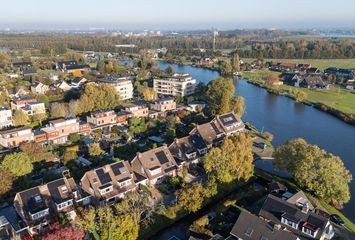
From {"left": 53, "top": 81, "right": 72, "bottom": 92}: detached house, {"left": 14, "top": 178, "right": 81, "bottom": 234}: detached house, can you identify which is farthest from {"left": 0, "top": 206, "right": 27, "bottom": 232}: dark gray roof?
{"left": 53, "top": 81, "right": 72, "bottom": 92}: detached house

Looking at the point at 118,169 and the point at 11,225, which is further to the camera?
the point at 118,169

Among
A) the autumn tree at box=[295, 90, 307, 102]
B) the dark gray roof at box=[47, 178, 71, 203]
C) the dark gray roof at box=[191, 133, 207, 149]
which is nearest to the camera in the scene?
the dark gray roof at box=[47, 178, 71, 203]

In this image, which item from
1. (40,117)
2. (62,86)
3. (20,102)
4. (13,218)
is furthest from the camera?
(62,86)

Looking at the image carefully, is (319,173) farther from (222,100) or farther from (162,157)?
(222,100)

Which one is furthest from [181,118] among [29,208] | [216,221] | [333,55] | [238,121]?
[333,55]

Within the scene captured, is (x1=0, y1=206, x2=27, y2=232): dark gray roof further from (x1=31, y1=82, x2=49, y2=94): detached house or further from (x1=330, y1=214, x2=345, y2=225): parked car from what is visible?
(x1=31, y1=82, x2=49, y2=94): detached house

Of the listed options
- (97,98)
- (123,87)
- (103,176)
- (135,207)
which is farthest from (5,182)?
(123,87)
